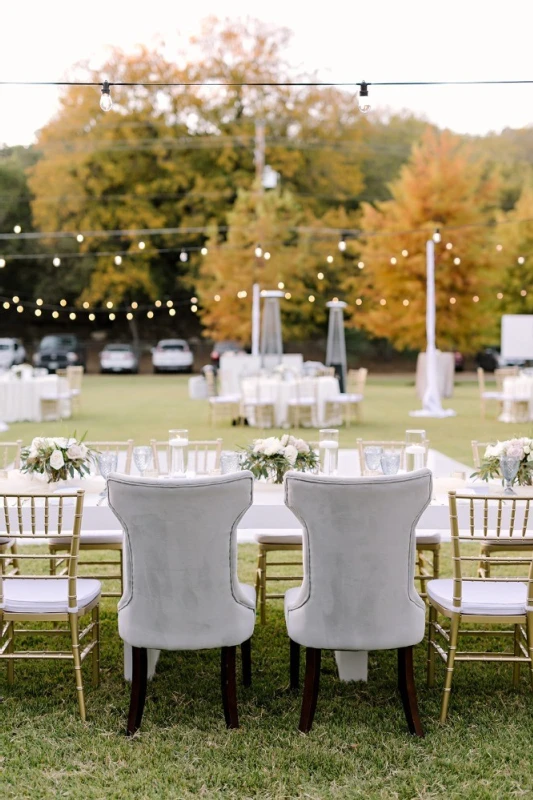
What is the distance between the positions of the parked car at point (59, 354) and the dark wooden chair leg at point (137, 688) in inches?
999

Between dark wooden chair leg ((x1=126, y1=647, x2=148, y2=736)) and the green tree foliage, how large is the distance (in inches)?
854

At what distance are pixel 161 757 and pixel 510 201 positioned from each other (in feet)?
109

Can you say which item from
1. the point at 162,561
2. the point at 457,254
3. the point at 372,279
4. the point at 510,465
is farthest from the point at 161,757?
the point at 372,279

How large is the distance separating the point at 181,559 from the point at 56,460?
1265 mm

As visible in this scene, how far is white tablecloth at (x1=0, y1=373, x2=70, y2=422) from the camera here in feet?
47.2

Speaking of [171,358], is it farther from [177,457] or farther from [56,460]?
[56,460]

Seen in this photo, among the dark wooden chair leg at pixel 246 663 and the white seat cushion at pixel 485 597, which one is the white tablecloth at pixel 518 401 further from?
the dark wooden chair leg at pixel 246 663

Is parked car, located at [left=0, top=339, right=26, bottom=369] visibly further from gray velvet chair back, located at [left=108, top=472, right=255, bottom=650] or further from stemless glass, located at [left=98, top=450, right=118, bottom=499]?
gray velvet chair back, located at [left=108, top=472, right=255, bottom=650]

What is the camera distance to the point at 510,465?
403 cm

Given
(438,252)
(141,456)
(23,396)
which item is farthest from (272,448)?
(438,252)

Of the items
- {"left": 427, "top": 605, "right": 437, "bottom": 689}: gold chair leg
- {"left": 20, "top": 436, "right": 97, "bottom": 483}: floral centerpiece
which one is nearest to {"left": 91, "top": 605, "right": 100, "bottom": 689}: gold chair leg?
{"left": 20, "top": 436, "right": 97, "bottom": 483}: floral centerpiece

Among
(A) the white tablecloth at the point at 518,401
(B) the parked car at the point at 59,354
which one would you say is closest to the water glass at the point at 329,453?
(A) the white tablecloth at the point at 518,401

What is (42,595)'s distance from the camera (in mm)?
3527

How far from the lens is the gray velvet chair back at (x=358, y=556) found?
3.04 m
